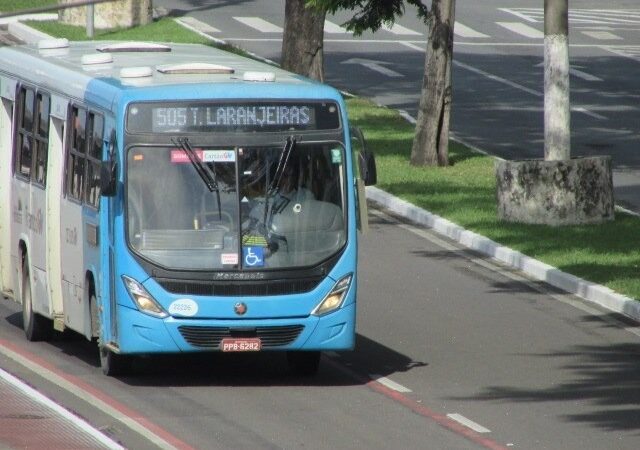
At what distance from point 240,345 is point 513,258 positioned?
7.53m

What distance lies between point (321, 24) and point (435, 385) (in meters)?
18.4

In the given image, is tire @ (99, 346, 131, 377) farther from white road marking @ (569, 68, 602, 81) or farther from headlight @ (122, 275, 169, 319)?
white road marking @ (569, 68, 602, 81)

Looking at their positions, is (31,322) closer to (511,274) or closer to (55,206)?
(55,206)

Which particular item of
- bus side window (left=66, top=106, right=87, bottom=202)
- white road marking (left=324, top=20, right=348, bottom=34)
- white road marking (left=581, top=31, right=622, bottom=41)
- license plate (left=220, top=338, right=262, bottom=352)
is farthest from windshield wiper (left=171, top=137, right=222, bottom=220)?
white road marking (left=581, top=31, right=622, bottom=41)

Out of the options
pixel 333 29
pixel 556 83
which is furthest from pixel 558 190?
pixel 333 29

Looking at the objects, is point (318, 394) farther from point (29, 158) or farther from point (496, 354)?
point (29, 158)

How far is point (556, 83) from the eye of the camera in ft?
76.8

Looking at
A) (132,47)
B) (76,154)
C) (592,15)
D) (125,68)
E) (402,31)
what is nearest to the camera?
(125,68)

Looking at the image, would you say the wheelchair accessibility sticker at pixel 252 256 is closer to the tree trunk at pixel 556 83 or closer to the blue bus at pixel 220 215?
the blue bus at pixel 220 215

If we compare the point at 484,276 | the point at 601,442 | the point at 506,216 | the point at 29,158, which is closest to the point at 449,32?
the point at 506,216

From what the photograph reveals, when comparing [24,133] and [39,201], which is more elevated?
[24,133]

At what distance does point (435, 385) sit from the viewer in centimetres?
1452

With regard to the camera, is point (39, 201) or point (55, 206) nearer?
point (55, 206)

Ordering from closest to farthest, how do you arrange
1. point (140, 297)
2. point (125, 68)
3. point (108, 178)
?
point (108, 178) < point (140, 297) < point (125, 68)
